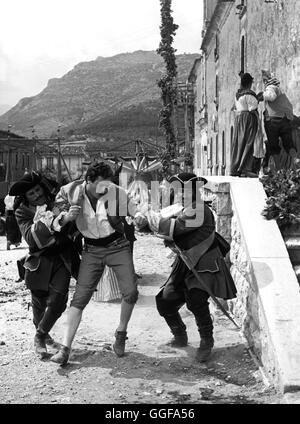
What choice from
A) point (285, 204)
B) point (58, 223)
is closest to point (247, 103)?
point (285, 204)

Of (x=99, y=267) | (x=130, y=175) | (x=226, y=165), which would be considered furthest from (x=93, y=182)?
(x=226, y=165)

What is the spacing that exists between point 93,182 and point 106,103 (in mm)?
127659

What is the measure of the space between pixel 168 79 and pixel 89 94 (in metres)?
113

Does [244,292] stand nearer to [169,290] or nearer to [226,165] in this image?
[169,290]

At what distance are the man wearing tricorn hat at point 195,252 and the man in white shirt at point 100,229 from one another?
30 centimetres

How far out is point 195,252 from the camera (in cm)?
489

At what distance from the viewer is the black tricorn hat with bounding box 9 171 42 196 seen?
5.04m

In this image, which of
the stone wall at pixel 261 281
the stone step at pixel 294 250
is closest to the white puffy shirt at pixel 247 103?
the stone wall at pixel 261 281

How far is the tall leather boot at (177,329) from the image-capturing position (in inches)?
206

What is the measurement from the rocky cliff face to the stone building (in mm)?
67788

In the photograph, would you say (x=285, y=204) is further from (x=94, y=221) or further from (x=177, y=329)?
(x=94, y=221)

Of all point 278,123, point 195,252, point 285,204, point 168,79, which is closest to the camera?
point 195,252
